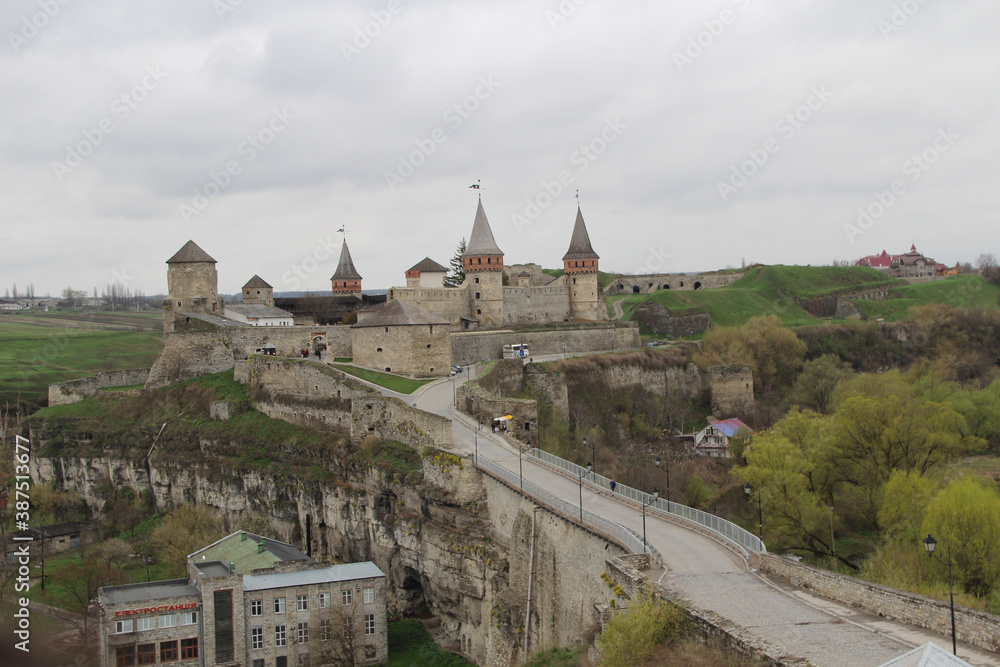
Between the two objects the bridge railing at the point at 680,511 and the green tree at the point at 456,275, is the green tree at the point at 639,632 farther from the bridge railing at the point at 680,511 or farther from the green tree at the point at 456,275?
the green tree at the point at 456,275

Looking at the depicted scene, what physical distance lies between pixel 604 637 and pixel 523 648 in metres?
9.52

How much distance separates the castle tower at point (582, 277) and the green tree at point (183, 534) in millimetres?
38949

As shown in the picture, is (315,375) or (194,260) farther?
(194,260)

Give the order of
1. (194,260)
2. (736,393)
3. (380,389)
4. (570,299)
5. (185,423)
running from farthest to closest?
(570,299), (736,393), (194,260), (185,423), (380,389)

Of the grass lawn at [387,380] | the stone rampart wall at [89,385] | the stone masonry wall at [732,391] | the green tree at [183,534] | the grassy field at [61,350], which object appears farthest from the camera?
the grassy field at [61,350]

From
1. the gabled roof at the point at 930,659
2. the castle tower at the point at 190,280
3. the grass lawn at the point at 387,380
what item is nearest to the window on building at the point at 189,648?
the grass lawn at the point at 387,380

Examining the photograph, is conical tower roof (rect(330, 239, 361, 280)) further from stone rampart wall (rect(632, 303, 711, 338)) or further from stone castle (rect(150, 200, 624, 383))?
stone rampart wall (rect(632, 303, 711, 338))

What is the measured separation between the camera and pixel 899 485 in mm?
32562

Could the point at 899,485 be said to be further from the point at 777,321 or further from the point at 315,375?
the point at 777,321

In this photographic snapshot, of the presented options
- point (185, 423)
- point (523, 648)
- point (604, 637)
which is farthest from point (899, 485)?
point (185, 423)

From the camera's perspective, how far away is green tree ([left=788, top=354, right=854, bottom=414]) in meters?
62.4

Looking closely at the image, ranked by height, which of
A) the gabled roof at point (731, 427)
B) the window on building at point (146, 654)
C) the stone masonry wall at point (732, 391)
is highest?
the stone masonry wall at point (732, 391)

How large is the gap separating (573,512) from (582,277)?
52.3 m

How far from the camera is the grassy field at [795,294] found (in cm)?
8906
